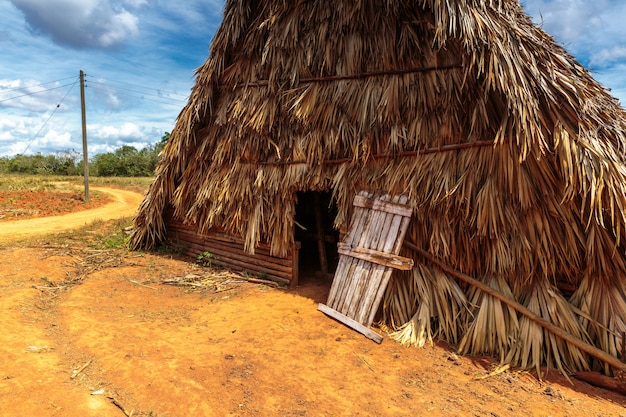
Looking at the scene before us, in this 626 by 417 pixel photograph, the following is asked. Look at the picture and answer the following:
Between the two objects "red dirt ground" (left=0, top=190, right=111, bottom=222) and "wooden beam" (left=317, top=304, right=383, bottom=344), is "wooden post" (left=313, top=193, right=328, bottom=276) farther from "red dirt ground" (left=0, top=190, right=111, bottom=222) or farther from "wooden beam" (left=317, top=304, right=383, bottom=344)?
"red dirt ground" (left=0, top=190, right=111, bottom=222)

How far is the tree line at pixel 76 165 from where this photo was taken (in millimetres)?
27891

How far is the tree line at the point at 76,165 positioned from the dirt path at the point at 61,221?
14792mm

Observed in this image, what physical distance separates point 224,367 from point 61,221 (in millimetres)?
10111

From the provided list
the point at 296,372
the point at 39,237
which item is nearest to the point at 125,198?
the point at 39,237

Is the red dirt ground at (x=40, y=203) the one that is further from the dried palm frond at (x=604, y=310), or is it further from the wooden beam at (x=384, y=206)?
the dried palm frond at (x=604, y=310)

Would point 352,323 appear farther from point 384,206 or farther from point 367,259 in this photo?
point 384,206

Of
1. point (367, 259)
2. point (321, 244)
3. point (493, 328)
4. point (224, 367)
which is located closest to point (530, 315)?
point (493, 328)

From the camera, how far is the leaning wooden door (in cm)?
440

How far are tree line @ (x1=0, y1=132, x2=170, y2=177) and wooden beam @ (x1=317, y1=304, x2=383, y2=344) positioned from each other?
86.2ft

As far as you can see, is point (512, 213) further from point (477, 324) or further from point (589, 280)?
point (477, 324)

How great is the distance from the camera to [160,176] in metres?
6.96

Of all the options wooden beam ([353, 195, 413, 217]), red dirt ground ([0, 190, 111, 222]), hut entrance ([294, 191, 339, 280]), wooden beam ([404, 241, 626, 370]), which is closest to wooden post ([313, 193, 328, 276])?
hut entrance ([294, 191, 339, 280])

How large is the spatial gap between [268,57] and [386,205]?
300 centimetres

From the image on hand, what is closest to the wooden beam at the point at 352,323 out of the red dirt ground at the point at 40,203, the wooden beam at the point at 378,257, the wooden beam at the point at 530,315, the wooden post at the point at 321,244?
the wooden beam at the point at 378,257
